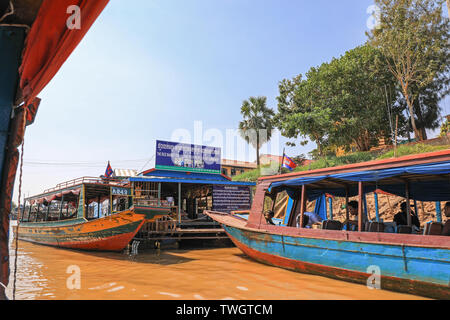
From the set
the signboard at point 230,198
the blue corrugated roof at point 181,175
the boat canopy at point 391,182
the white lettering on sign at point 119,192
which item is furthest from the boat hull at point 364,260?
the blue corrugated roof at point 181,175

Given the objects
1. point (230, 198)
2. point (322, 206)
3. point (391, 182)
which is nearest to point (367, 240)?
point (391, 182)

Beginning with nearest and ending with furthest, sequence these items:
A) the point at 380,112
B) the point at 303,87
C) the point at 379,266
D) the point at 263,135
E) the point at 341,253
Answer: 1. the point at 379,266
2. the point at 341,253
3. the point at 380,112
4. the point at 303,87
5. the point at 263,135

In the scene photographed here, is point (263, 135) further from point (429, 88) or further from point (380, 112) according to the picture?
point (429, 88)

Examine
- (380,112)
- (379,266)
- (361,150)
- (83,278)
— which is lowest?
Answer: (83,278)

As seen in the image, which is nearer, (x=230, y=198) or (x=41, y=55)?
(x=41, y=55)

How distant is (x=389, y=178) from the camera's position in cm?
682

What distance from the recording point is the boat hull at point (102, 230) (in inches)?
365

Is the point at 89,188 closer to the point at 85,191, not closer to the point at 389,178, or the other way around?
the point at 85,191

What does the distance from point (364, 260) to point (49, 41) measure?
601cm

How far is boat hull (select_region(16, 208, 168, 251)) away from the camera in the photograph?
927 cm

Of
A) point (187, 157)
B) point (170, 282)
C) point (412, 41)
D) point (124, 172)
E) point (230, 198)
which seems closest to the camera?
point (170, 282)

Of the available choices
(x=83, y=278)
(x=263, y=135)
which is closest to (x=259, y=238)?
(x=83, y=278)

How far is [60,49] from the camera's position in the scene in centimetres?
230

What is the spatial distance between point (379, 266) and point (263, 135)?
23861mm
